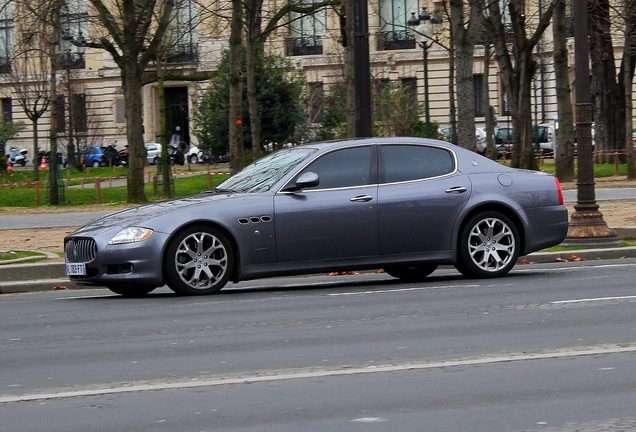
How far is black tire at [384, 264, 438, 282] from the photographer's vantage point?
1355cm

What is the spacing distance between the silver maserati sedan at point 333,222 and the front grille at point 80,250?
0.04ft

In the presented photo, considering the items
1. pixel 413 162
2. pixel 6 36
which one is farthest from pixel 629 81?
pixel 413 162

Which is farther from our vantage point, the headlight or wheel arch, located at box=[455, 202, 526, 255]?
wheel arch, located at box=[455, 202, 526, 255]

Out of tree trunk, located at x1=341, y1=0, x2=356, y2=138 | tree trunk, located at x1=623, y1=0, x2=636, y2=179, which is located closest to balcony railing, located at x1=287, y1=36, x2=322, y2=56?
tree trunk, located at x1=623, y1=0, x2=636, y2=179

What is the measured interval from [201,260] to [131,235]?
721 millimetres

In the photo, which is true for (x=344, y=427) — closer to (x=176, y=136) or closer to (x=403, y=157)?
(x=403, y=157)

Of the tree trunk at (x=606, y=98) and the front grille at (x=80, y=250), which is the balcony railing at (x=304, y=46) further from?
the front grille at (x=80, y=250)

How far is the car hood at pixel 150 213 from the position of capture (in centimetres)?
1180

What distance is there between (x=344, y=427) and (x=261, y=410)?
24.6 inches

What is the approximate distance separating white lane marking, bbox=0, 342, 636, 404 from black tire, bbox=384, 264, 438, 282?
5307 millimetres

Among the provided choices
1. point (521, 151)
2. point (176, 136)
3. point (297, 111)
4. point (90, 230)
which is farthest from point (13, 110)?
point (90, 230)

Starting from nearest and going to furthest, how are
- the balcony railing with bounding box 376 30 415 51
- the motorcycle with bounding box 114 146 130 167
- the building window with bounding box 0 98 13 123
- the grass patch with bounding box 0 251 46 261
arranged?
the grass patch with bounding box 0 251 46 261, the balcony railing with bounding box 376 30 415 51, the motorcycle with bounding box 114 146 130 167, the building window with bounding box 0 98 13 123

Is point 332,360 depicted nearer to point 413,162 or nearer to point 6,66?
point 413,162

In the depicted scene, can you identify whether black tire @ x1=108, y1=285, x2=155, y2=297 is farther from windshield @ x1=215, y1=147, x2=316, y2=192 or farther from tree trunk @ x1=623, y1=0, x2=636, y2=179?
tree trunk @ x1=623, y1=0, x2=636, y2=179
